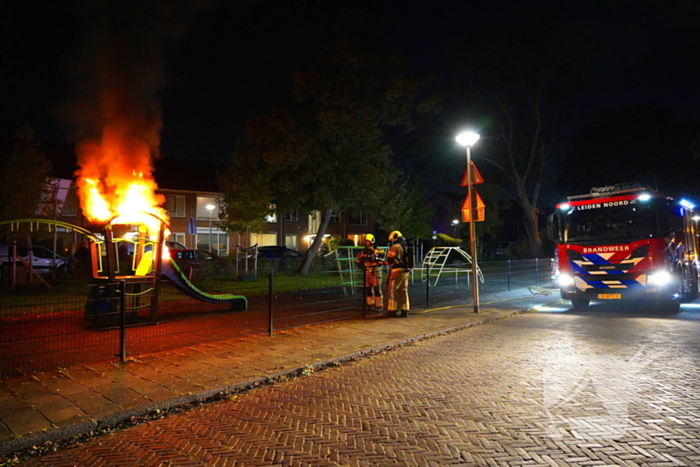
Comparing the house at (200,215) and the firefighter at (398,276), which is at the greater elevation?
the house at (200,215)

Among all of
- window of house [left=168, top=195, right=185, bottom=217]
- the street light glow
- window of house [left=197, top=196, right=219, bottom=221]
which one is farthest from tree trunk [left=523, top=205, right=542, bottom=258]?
window of house [left=168, top=195, right=185, bottom=217]

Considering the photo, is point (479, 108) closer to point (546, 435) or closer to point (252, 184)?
Result: point (252, 184)

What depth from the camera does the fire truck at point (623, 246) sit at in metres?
11.7

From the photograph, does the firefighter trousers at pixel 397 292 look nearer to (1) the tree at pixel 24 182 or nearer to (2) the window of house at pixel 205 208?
(1) the tree at pixel 24 182

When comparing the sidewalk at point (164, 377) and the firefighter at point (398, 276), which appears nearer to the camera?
the sidewalk at point (164, 377)

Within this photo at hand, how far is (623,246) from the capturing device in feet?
39.1

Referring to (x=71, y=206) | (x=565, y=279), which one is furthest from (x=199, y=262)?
(x=71, y=206)

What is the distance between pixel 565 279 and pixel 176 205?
105 ft

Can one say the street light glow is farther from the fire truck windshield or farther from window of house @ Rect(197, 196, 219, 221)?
window of house @ Rect(197, 196, 219, 221)

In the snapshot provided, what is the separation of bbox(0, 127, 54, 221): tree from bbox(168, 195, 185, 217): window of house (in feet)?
50.5

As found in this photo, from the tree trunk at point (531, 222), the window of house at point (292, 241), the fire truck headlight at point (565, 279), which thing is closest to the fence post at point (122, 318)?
the fire truck headlight at point (565, 279)

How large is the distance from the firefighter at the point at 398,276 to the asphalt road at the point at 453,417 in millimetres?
3265

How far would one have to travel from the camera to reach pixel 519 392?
5684 mm

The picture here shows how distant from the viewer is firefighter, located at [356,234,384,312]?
38.4ft
